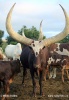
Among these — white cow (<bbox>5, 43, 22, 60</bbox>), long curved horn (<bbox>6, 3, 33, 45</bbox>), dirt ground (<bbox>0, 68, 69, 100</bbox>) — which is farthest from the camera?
white cow (<bbox>5, 43, 22, 60</bbox>)

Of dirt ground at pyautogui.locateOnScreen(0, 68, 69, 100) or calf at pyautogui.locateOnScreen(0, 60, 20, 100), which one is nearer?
calf at pyautogui.locateOnScreen(0, 60, 20, 100)

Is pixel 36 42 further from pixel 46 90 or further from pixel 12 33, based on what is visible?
pixel 46 90

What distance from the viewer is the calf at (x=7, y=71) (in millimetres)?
9055

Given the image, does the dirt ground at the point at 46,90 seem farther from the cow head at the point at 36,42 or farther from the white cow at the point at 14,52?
the white cow at the point at 14,52

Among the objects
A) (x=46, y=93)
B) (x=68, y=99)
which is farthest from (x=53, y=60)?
(x=68, y=99)

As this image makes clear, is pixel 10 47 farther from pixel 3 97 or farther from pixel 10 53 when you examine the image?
pixel 3 97

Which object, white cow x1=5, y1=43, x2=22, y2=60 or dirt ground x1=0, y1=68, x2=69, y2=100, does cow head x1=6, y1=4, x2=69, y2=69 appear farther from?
white cow x1=5, y1=43, x2=22, y2=60

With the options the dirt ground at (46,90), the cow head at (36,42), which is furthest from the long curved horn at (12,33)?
the dirt ground at (46,90)

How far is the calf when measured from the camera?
905 centimetres

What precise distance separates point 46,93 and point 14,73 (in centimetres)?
150

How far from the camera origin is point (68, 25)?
9062mm

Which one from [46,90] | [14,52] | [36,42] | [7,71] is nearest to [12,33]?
[36,42]

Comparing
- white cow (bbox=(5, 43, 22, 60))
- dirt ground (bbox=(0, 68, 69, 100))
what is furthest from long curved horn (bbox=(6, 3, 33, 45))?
white cow (bbox=(5, 43, 22, 60))

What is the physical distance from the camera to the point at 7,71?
9.25m
